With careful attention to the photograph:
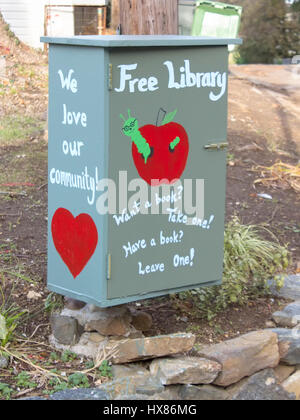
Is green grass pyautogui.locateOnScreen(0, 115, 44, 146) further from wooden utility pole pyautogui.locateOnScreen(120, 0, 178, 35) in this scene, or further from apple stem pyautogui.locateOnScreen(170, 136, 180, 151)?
apple stem pyautogui.locateOnScreen(170, 136, 180, 151)

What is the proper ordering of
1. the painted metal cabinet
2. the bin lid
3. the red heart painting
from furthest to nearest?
the red heart painting → the painted metal cabinet → the bin lid

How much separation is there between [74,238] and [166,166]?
60cm

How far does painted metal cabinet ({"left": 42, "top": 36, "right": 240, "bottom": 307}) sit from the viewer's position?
331 centimetres

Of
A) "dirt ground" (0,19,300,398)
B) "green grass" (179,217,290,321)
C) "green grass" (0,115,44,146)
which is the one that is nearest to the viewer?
"dirt ground" (0,19,300,398)

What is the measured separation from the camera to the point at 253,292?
472cm

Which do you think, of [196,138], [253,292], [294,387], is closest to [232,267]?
[253,292]

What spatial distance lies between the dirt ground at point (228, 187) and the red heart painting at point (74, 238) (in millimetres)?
579

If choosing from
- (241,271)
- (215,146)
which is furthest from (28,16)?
(215,146)

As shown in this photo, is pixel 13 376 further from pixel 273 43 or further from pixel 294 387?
pixel 273 43

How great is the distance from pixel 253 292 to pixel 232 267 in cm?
24

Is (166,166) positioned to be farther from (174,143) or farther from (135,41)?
(135,41)

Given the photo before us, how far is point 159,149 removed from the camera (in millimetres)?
3510

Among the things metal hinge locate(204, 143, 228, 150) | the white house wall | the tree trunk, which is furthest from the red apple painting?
the tree trunk

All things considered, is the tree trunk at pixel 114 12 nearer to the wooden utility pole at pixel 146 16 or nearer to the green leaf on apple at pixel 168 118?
the wooden utility pole at pixel 146 16
